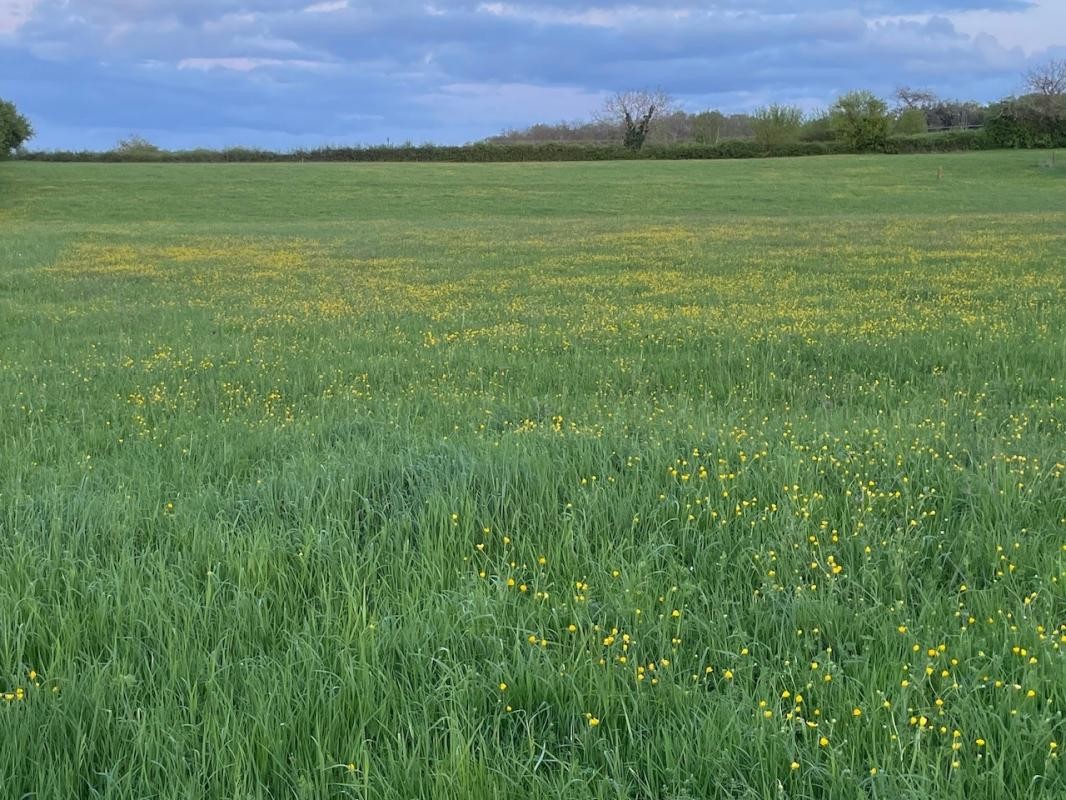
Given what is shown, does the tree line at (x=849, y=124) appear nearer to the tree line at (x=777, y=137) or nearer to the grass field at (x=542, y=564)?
the tree line at (x=777, y=137)

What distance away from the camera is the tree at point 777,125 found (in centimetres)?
9150

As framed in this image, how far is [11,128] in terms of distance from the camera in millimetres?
62188

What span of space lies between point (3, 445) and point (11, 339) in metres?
6.17

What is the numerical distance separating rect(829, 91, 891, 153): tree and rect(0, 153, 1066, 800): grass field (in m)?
78.5

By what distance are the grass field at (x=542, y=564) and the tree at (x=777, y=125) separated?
8505 cm

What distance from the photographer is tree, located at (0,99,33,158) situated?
2399 inches

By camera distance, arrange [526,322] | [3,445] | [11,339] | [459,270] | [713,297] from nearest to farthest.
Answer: [3,445] → [11,339] → [526,322] → [713,297] → [459,270]

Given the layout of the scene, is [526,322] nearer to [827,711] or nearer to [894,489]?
[894,489]

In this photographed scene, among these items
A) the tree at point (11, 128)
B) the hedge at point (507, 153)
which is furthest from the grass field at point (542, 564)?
the hedge at point (507, 153)

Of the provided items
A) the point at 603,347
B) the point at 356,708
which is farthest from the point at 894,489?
the point at 603,347

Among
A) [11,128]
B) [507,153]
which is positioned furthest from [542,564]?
[507,153]

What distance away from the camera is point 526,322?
41.6ft

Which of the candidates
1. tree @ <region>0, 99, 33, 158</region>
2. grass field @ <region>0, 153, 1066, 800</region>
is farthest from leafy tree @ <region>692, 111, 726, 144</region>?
grass field @ <region>0, 153, 1066, 800</region>

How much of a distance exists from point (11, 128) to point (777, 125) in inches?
2837
